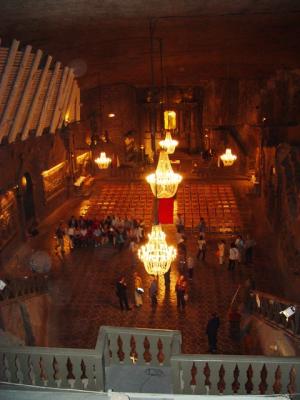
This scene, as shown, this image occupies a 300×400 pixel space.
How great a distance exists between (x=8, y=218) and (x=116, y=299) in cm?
465

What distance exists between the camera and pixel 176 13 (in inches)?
361

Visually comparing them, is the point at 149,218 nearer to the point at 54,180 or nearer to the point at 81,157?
the point at 54,180

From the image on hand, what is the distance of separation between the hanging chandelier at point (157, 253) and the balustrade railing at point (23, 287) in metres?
3.64

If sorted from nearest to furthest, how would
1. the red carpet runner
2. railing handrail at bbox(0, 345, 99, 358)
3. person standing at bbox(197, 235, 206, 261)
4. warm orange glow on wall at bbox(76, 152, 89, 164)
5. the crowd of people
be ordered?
railing handrail at bbox(0, 345, 99, 358) → the crowd of people → person standing at bbox(197, 235, 206, 261) → the red carpet runner → warm orange glow on wall at bbox(76, 152, 89, 164)

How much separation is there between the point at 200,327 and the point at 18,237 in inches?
282

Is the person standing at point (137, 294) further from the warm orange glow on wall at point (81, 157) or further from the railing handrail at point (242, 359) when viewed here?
the warm orange glow on wall at point (81, 157)

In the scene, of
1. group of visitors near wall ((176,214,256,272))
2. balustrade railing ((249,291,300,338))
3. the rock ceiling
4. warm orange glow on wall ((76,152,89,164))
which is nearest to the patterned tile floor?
group of visitors near wall ((176,214,256,272))

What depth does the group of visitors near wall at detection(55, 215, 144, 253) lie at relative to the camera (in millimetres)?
14117

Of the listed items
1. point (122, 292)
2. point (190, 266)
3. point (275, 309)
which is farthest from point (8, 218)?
point (275, 309)

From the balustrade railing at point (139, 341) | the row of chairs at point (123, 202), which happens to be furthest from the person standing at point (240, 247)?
the balustrade railing at point (139, 341)

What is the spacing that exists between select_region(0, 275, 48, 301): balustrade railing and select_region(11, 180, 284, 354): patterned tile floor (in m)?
0.65

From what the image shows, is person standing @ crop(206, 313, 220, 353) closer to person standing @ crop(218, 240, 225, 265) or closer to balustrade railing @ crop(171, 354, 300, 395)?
balustrade railing @ crop(171, 354, 300, 395)

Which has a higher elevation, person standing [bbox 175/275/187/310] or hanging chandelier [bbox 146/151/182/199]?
hanging chandelier [bbox 146/151/182/199]

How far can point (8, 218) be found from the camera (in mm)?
13289
